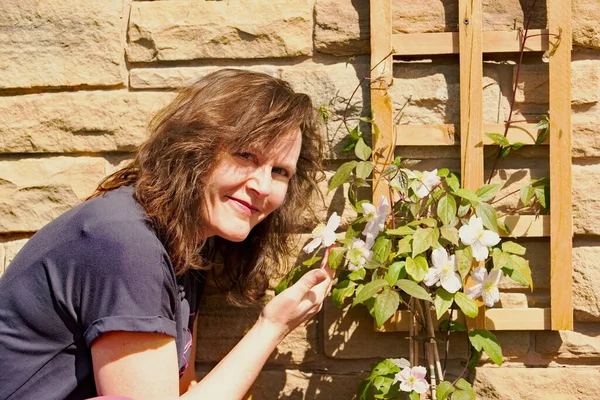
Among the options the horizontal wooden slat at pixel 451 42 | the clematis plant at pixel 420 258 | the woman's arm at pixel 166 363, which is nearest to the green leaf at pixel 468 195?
the clematis plant at pixel 420 258

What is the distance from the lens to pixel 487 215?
188 cm

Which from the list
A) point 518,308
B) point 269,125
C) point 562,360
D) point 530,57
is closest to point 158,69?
point 269,125

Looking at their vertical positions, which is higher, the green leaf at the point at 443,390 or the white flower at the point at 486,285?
the white flower at the point at 486,285

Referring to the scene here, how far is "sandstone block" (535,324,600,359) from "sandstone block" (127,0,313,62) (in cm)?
113

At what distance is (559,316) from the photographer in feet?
6.49

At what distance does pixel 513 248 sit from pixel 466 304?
210mm

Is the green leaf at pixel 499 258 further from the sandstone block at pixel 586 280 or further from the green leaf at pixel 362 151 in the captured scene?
the green leaf at pixel 362 151

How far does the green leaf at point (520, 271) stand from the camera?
1845 millimetres

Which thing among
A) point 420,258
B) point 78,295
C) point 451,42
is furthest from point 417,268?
point 78,295

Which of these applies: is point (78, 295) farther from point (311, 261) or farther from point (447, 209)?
point (447, 209)

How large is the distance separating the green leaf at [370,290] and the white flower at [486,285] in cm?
25

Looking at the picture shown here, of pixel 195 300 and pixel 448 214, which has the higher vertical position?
pixel 448 214

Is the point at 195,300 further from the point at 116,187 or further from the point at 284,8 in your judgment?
the point at 284,8

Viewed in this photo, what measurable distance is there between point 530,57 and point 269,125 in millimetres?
885
